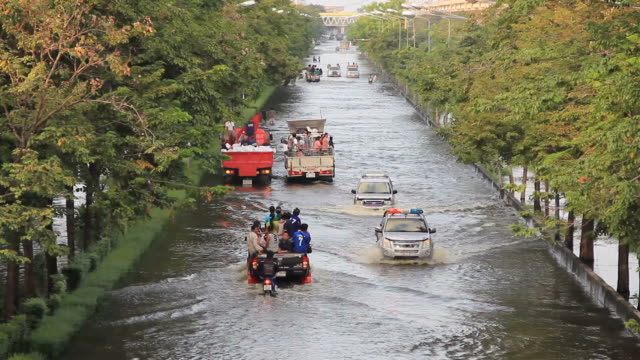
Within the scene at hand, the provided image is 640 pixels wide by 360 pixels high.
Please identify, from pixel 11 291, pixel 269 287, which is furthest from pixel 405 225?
pixel 11 291

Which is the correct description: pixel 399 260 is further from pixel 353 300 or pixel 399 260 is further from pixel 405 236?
pixel 353 300

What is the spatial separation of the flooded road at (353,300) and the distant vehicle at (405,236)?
16.1 inches

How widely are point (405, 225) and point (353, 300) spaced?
6265 mm

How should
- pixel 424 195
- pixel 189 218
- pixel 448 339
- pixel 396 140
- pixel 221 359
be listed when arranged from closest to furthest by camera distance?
pixel 221 359
pixel 448 339
pixel 189 218
pixel 424 195
pixel 396 140

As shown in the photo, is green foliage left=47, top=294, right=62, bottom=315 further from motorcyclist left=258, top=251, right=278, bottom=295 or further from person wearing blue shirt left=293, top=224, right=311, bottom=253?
person wearing blue shirt left=293, top=224, right=311, bottom=253

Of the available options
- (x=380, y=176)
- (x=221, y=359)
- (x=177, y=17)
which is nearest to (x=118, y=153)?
(x=221, y=359)

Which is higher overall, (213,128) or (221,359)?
(213,128)

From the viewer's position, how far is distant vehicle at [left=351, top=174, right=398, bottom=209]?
4609cm

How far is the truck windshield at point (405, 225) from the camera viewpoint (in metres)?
34.9

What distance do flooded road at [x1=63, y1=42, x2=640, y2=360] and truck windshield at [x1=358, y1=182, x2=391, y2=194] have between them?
1040mm

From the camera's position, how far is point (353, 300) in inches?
1155

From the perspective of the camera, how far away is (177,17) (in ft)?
113

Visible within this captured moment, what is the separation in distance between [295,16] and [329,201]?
3943 inches

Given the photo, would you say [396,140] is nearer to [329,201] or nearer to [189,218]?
[329,201]
